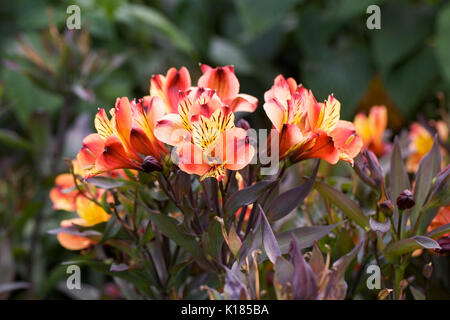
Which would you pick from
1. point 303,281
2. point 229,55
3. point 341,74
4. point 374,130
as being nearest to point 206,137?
point 303,281

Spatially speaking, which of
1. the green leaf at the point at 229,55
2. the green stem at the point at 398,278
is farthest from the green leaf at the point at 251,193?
the green leaf at the point at 229,55

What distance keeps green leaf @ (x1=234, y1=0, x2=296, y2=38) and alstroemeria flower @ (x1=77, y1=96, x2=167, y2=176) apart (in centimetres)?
77

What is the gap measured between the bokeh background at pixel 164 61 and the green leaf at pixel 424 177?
0.44 metres

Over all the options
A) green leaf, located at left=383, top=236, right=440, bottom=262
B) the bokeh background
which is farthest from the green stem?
the bokeh background

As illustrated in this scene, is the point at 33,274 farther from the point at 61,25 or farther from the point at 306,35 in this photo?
the point at 306,35

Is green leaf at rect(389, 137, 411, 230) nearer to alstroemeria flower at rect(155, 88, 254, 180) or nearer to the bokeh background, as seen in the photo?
alstroemeria flower at rect(155, 88, 254, 180)

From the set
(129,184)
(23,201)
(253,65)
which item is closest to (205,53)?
(253,65)

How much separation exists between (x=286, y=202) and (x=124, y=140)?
12 centimetres

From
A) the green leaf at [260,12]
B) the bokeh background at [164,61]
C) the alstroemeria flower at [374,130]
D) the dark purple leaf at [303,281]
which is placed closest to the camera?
the dark purple leaf at [303,281]

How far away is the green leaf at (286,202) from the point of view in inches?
15.9

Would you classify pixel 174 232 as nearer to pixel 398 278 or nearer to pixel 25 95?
pixel 398 278

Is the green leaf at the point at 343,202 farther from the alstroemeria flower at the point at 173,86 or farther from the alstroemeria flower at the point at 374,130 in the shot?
the alstroemeria flower at the point at 374,130

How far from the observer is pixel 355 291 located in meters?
0.45
